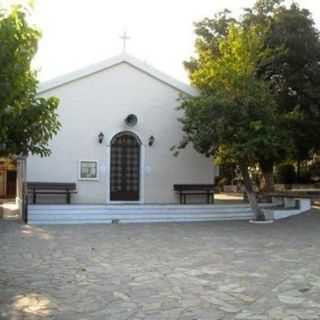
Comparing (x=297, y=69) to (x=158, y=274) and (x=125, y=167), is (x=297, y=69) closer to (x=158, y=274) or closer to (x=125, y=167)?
(x=125, y=167)

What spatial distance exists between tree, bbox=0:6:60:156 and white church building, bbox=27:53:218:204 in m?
11.2

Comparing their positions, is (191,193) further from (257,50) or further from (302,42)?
(302,42)

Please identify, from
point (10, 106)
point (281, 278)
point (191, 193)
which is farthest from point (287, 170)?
point (10, 106)

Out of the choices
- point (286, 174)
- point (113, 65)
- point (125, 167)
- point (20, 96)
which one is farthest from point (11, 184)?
point (20, 96)

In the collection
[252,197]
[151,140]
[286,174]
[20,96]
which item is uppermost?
[151,140]

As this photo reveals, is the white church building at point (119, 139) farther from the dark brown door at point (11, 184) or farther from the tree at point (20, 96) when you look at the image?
the tree at point (20, 96)

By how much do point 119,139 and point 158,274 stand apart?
478 inches

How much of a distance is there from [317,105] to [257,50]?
589 cm

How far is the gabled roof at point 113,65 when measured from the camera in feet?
65.2

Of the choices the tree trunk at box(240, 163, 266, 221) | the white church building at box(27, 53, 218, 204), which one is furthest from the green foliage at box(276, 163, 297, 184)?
the tree trunk at box(240, 163, 266, 221)

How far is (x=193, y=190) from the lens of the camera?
2136 centimetres

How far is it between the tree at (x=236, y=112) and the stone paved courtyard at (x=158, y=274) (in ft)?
10.6

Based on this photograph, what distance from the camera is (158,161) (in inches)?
832

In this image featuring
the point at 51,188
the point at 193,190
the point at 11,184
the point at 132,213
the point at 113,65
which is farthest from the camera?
the point at 11,184
